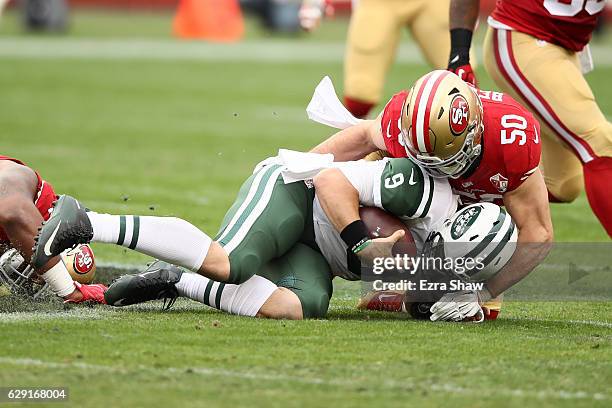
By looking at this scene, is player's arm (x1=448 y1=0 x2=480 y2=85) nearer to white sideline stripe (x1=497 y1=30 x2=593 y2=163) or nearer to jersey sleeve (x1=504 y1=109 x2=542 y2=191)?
white sideline stripe (x1=497 y1=30 x2=593 y2=163)

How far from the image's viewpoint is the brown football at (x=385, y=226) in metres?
4.77

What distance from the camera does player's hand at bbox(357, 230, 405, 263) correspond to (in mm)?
4652

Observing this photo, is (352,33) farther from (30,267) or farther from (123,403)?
(123,403)

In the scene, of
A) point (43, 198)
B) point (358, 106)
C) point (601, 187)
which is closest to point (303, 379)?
point (43, 198)

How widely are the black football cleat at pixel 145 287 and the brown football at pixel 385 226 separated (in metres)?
0.80

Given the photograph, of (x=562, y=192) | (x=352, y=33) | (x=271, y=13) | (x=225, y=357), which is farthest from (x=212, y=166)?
(x=271, y=13)

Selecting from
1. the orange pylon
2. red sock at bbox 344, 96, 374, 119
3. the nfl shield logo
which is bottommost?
the orange pylon

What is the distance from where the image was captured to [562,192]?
6465mm

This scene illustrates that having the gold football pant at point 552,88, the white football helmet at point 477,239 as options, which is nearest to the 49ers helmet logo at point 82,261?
the white football helmet at point 477,239

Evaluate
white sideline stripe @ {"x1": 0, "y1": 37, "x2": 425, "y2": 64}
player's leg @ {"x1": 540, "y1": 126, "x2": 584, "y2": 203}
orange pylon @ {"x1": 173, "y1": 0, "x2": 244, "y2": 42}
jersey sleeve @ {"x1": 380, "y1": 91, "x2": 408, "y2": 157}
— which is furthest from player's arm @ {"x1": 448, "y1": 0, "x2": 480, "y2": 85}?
orange pylon @ {"x1": 173, "y1": 0, "x2": 244, "y2": 42}

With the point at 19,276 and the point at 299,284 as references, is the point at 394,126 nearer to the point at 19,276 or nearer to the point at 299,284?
the point at 299,284

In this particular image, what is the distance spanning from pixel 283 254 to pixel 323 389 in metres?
1.41

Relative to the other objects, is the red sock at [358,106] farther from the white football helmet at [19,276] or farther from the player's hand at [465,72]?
the white football helmet at [19,276]

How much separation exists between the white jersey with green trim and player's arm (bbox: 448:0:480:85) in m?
1.32
